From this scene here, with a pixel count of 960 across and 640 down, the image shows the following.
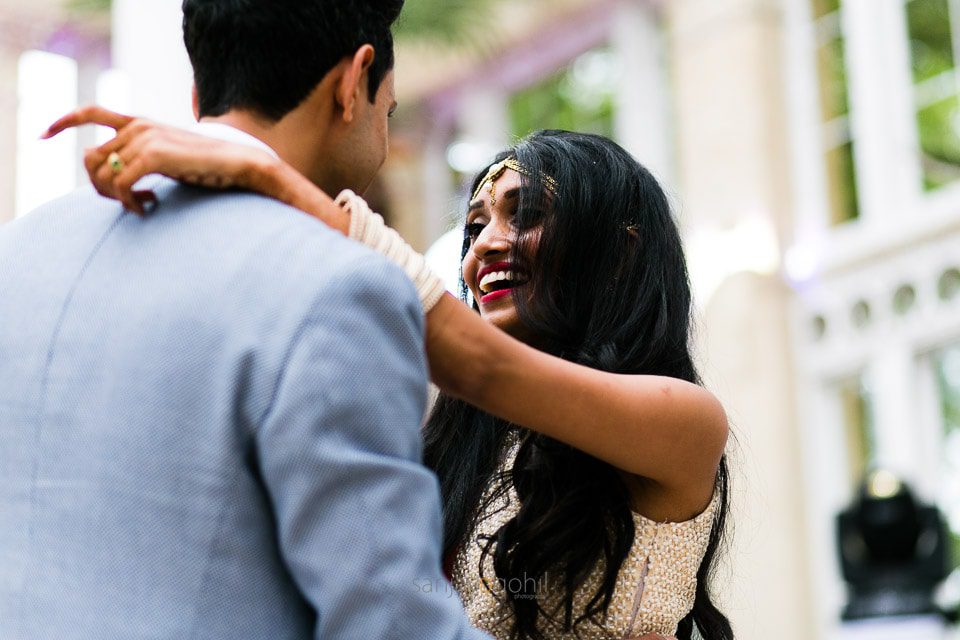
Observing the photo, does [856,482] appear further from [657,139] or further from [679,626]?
[679,626]

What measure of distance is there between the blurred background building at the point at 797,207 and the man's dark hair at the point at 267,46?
8.02 m

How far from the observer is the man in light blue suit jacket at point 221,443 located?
1.75 metres

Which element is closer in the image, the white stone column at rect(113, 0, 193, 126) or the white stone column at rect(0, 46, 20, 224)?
the white stone column at rect(113, 0, 193, 126)

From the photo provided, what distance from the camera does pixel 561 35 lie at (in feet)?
42.4

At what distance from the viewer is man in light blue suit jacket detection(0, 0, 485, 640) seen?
1751 mm

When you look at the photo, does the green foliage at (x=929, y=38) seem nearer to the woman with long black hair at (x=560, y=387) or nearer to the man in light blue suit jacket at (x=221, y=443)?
the woman with long black hair at (x=560, y=387)

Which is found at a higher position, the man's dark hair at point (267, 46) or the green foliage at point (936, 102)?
the man's dark hair at point (267, 46)

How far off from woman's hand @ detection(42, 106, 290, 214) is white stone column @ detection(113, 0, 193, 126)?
1949 mm

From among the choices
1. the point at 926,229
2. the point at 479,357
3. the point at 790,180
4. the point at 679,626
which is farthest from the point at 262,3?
the point at 790,180

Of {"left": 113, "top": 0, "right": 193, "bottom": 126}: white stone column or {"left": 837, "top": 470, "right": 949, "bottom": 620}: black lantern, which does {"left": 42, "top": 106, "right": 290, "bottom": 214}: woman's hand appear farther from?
{"left": 837, "top": 470, "right": 949, "bottom": 620}: black lantern

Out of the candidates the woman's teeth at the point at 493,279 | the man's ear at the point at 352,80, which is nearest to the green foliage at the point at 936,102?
the woman's teeth at the point at 493,279

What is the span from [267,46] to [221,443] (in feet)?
1.92

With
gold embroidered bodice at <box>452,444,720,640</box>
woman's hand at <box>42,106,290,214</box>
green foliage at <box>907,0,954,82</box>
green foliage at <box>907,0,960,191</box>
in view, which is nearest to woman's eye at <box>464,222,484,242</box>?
gold embroidered bodice at <box>452,444,720,640</box>

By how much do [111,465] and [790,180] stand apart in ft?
33.3
